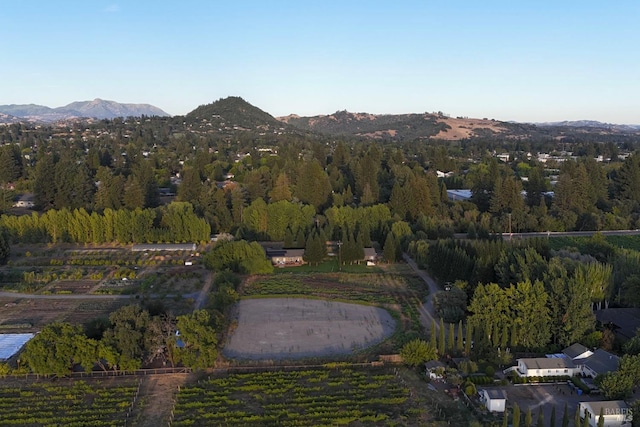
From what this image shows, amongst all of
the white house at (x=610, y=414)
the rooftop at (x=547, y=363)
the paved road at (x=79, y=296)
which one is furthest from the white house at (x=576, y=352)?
the paved road at (x=79, y=296)

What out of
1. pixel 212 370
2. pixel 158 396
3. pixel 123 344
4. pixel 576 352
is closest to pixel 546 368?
pixel 576 352

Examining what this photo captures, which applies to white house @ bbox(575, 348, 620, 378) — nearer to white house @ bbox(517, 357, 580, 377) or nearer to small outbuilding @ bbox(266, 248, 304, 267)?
white house @ bbox(517, 357, 580, 377)

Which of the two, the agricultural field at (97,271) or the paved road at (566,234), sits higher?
the paved road at (566,234)

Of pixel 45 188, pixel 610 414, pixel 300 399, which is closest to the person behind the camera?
pixel 610 414

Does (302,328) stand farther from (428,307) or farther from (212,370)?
(428,307)

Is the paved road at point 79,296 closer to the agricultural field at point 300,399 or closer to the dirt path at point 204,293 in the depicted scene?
the dirt path at point 204,293

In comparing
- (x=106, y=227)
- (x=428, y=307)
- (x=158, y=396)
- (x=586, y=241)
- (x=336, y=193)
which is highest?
(x=336, y=193)
